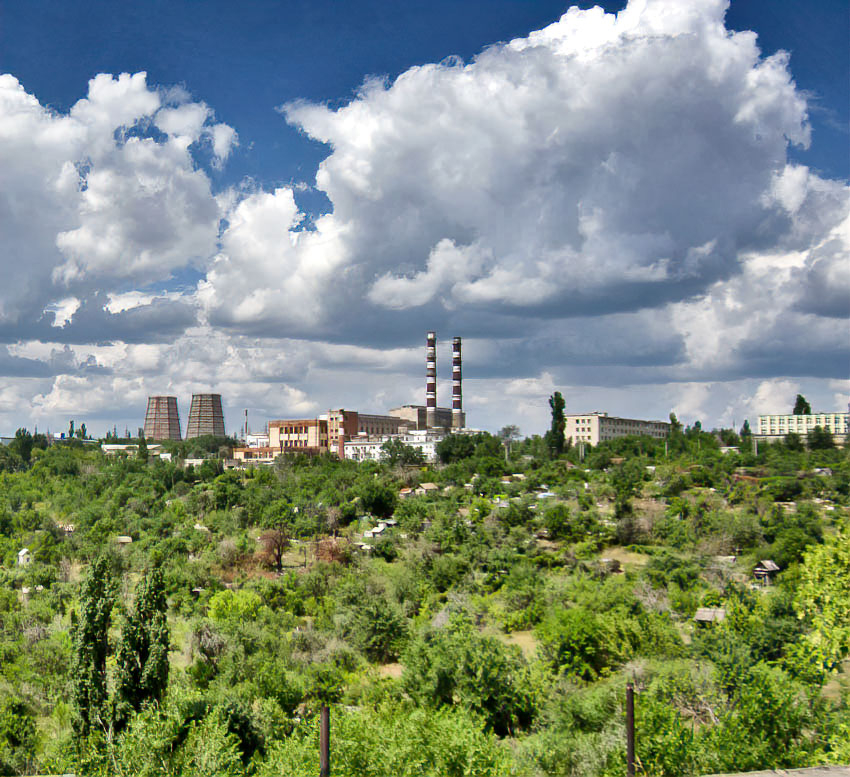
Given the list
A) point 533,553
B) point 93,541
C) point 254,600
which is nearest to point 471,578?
point 533,553

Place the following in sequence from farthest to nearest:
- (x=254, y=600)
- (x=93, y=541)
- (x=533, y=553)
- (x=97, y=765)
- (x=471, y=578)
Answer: (x=93, y=541)
(x=533, y=553)
(x=471, y=578)
(x=254, y=600)
(x=97, y=765)

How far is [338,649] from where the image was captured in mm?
18906

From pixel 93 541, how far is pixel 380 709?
23.4 meters

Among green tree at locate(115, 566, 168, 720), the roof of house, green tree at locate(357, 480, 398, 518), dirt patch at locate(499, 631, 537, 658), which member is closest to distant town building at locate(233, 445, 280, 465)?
green tree at locate(357, 480, 398, 518)

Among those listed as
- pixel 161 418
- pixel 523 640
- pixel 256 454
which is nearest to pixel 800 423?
pixel 256 454

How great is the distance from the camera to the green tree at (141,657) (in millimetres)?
13844

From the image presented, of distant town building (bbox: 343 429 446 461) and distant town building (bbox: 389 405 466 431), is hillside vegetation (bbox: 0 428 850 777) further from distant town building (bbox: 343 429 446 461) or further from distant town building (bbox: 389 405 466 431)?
distant town building (bbox: 389 405 466 431)

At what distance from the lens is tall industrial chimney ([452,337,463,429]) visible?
76688 millimetres

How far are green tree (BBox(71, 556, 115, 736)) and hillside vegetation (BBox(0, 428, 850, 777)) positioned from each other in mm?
40

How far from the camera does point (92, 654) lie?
1384 centimetres

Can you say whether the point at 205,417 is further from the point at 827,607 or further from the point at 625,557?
the point at 827,607

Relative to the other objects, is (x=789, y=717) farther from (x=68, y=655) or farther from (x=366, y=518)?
(x=366, y=518)

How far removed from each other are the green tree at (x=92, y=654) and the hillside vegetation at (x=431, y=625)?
40mm

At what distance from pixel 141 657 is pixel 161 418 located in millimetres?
107898
